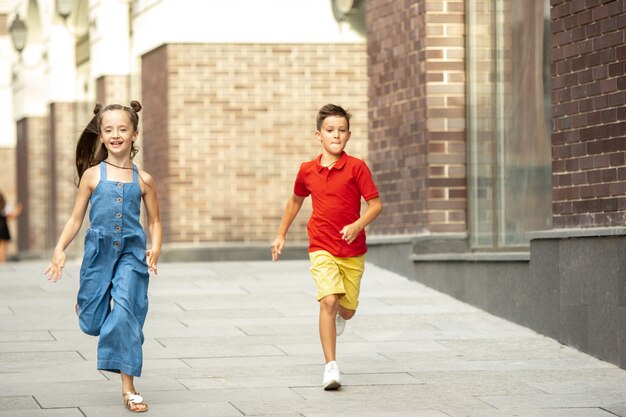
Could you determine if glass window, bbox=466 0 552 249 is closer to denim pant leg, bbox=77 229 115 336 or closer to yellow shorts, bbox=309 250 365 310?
yellow shorts, bbox=309 250 365 310

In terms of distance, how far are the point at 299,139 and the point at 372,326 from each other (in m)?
8.36

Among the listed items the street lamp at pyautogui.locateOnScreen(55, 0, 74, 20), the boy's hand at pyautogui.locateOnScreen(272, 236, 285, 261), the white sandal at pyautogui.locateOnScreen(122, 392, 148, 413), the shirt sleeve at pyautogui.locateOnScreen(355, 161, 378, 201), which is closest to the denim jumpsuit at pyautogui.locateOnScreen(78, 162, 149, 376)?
the white sandal at pyautogui.locateOnScreen(122, 392, 148, 413)

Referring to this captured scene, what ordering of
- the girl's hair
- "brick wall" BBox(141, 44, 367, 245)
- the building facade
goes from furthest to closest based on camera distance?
"brick wall" BBox(141, 44, 367, 245)
the building facade
the girl's hair

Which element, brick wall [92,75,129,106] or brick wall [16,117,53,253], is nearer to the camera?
brick wall [92,75,129,106]

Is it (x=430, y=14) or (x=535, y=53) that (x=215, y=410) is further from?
(x=430, y=14)

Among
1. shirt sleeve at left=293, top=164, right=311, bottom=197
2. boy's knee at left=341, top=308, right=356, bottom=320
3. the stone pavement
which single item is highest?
shirt sleeve at left=293, top=164, right=311, bottom=197

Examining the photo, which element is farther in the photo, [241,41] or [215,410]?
[241,41]

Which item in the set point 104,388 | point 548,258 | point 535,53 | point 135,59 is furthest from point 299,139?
point 104,388

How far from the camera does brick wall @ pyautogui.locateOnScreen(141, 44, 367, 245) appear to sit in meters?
18.7

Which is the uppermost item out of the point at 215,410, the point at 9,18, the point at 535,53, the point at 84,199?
the point at 9,18

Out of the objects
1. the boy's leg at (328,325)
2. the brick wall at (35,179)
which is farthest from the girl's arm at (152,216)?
the brick wall at (35,179)

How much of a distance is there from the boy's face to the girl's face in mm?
1142

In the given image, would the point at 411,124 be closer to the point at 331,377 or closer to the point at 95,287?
the point at 331,377

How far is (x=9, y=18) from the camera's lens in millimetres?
33219
